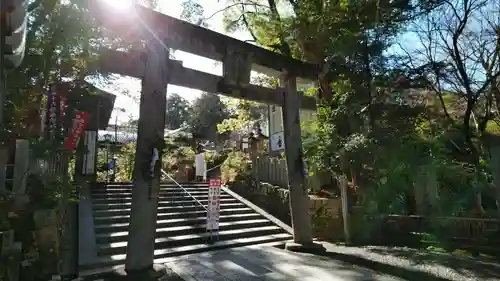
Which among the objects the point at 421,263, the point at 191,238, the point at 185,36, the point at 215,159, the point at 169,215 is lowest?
the point at 421,263

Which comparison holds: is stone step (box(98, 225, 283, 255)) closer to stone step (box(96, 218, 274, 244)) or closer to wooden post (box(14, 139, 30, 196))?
stone step (box(96, 218, 274, 244))

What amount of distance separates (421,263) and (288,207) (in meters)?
5.23

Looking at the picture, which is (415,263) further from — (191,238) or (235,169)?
(235,169)

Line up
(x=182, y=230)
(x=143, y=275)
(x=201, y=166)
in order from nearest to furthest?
(x=143, y=275), (x=182, y=230), (x=201, y=166)

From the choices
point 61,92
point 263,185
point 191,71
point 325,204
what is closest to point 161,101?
point 191,71

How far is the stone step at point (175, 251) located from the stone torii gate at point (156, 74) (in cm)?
111

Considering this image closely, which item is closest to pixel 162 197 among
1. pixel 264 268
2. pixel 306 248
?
pixel 306 248

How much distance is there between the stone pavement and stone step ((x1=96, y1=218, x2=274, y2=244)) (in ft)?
4.79

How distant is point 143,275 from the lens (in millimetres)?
5262

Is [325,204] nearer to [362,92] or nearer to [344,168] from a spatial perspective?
[344,168]

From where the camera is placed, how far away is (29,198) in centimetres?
500

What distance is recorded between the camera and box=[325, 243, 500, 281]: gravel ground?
221 inches

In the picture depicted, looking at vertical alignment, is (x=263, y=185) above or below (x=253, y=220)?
above

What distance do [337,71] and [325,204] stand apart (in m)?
3.91
